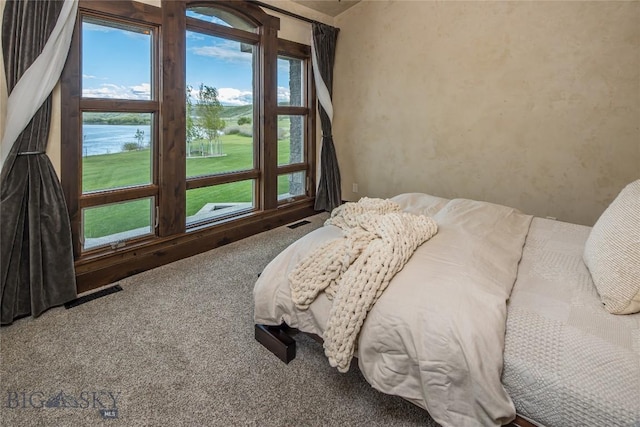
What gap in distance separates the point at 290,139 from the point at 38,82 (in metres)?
2.61

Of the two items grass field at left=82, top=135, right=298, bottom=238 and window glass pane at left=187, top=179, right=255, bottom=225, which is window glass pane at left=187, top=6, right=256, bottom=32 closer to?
grass field at left=82, top=135, right=298, bottom=238

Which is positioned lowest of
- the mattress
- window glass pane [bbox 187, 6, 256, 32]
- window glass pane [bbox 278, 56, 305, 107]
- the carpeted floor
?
the carpeted floor

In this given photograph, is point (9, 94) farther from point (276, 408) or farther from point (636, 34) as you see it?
point (636, 34)

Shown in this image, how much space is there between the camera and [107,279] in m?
2.70

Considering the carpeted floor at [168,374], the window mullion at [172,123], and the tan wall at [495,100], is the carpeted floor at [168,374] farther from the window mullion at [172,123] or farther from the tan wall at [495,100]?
the tan wall at [495,100]

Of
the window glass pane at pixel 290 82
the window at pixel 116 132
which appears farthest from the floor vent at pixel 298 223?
the window at pixel 116 132

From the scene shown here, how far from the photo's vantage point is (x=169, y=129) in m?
3.00

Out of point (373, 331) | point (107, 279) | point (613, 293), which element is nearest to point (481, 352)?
point (373, 331)

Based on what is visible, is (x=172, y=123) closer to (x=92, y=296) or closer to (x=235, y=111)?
(x=235, y=111)

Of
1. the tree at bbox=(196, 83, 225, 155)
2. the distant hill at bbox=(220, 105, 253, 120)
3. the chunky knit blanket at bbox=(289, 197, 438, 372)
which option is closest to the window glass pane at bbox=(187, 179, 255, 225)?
the tree at bbox=(196, 83, 225, 155)

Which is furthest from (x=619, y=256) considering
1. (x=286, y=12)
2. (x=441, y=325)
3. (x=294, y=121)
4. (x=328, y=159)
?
(x=286, y=12)

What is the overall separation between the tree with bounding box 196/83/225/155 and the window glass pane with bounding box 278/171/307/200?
975 millimetres

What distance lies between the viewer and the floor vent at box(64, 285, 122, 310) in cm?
240

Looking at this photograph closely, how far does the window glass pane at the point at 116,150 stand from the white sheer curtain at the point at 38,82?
35 centimetres
